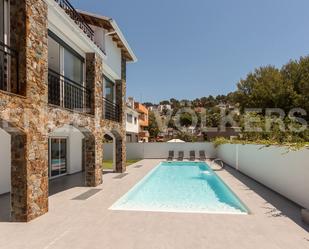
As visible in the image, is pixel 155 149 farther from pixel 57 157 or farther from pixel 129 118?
pixel 57 157

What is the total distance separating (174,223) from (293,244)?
282 cm

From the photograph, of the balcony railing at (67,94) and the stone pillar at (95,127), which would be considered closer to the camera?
the balcony railing at (67,94)

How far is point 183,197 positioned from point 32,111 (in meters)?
7.16

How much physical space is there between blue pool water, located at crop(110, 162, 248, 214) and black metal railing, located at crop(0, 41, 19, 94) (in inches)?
186

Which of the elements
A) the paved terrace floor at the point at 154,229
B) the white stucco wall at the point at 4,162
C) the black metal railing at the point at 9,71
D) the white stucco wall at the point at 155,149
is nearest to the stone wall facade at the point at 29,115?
the black metal railing at the point at 9,71

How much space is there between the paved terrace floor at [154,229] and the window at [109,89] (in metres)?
9.15

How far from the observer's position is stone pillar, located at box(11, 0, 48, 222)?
720 centimetres

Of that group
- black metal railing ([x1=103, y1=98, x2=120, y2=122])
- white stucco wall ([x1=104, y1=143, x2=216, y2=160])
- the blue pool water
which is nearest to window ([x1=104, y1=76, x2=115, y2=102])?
black metal railing ([x1=103, y1=98, x2=120, y2=122])

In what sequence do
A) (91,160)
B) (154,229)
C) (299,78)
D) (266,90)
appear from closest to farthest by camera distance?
(154,229), (91,160), (299,78), (266,90)

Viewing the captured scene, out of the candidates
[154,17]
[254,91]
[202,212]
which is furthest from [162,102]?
[202,212]

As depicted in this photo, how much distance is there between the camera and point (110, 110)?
16.8 metres

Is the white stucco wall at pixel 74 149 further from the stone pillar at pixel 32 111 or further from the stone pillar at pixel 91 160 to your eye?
the stone pillar at pixel 32 111

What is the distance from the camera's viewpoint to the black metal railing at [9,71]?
23.7 ft

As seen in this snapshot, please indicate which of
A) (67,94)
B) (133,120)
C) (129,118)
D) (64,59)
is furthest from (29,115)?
(133,120)
